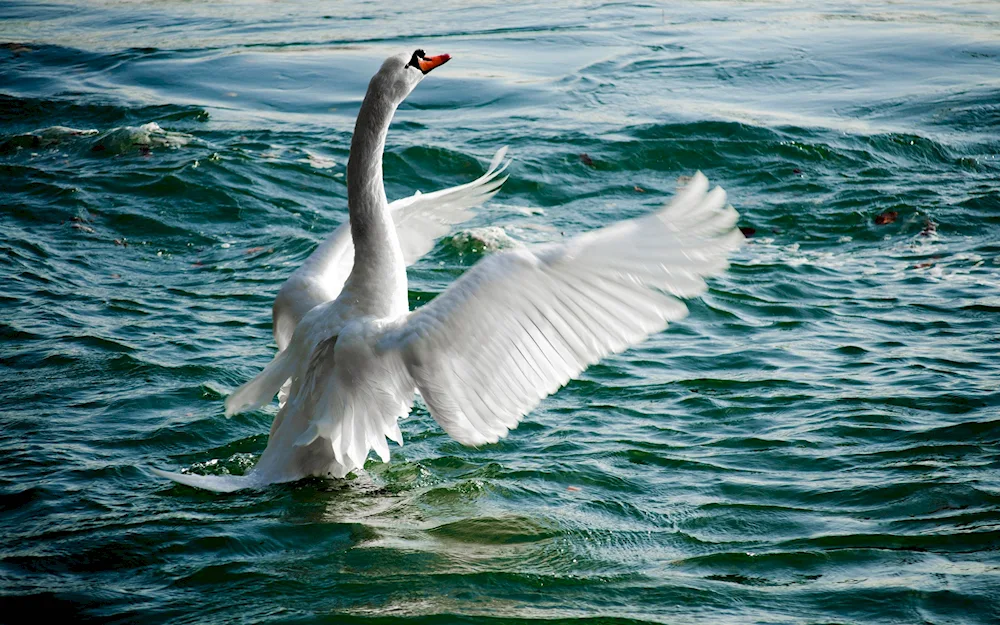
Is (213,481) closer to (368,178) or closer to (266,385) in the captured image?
(266,385)

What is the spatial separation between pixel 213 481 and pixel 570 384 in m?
2.55

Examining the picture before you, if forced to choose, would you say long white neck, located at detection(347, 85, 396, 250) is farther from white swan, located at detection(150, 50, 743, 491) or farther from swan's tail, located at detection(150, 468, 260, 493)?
swan's tail, located at detection(150, 468, 260, 493)

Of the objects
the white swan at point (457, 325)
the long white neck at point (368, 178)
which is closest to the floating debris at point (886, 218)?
the white swan at point (457, 325)

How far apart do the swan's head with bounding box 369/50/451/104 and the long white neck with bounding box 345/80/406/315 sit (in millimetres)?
33

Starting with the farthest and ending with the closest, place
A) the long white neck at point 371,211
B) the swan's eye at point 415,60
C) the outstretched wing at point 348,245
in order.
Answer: the outstretched wing at point 348,245, the swan's eye at point 415,60, the long white neck at point 371,211

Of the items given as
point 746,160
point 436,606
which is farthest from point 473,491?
point 746,160

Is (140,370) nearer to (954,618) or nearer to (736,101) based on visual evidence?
(954,618)

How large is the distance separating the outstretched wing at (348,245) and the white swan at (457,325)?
0.40m

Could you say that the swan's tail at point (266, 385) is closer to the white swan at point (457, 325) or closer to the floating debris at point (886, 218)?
the white swan at point (457, 325)

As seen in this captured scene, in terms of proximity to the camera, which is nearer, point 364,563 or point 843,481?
point 364,563

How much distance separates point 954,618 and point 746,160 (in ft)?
22.1

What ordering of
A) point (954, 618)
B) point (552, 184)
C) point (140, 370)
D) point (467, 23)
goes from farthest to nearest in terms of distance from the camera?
point (467, 23)
point (552, 184)
point (140, 370)
point (954, 618)

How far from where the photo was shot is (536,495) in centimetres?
533

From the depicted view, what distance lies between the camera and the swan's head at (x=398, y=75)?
540cm
